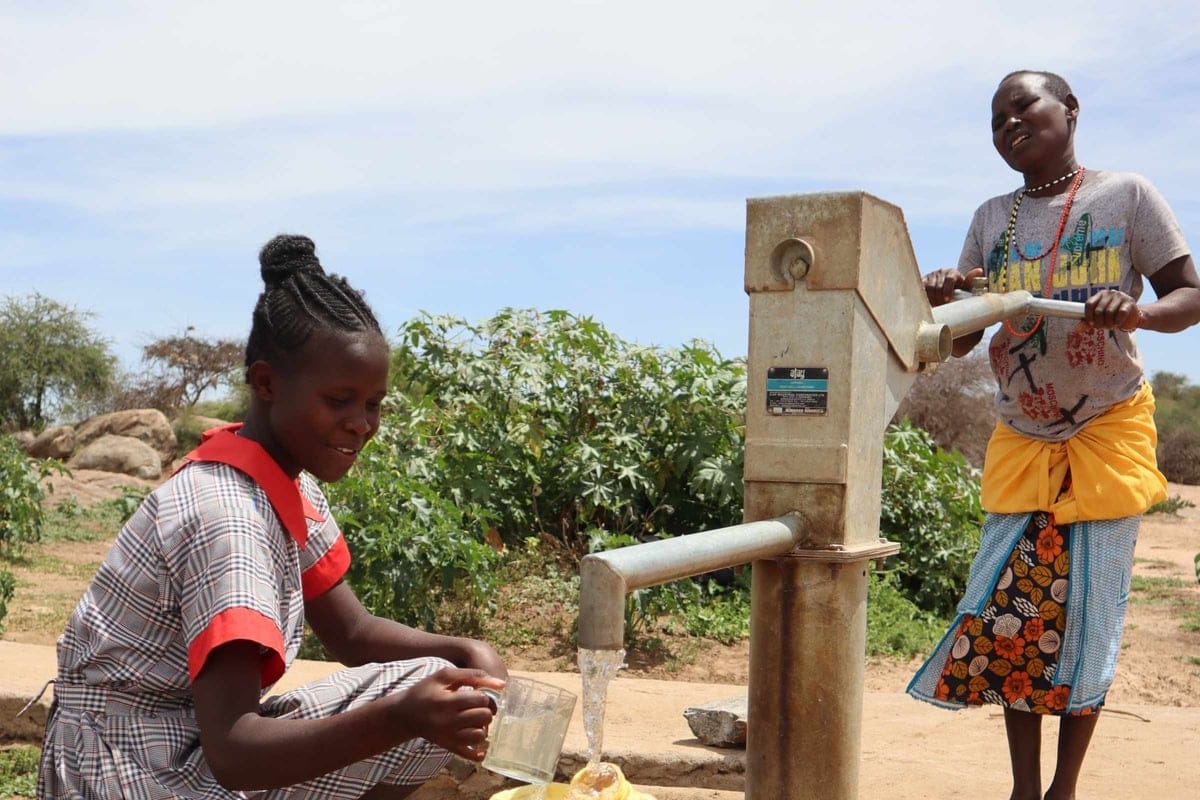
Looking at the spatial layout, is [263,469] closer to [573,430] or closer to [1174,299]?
[1174,299]

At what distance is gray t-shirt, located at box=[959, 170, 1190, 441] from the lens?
8.70 ft

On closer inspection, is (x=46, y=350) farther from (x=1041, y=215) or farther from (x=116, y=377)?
(x=1041, y=215)

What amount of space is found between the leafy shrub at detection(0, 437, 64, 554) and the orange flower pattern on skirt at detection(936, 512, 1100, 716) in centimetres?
676

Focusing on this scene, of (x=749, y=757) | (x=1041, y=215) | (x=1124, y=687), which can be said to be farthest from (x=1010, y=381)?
(x=1124, y=687)

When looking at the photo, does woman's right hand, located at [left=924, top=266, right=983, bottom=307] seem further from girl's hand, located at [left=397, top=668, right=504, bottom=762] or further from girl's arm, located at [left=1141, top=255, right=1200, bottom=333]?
girl's hand, located at [left=397, top=668, right=504, bottom=762]

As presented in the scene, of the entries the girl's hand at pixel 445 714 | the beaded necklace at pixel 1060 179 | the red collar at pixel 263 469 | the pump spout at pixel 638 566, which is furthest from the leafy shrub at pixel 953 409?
the girl's hand at pixel 445 714

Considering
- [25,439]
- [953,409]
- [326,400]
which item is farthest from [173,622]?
[25,439]

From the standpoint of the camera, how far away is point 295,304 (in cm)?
188

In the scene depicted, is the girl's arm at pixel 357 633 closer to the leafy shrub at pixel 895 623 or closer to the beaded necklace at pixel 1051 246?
the beaded necklace at pixel 1051 246

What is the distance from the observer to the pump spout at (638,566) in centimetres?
159

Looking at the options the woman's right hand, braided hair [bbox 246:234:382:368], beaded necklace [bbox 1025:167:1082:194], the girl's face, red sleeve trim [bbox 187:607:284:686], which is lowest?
red sleeve trim [bbox 187:607:284:686]

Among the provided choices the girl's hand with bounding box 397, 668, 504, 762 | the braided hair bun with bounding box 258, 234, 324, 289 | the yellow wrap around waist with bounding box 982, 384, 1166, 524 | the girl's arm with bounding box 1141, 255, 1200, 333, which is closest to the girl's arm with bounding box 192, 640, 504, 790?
the girl's hand with bounding box 397, 668, 504, 762

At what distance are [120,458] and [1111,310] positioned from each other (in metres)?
15.2

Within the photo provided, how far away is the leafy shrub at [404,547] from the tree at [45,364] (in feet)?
56.6
